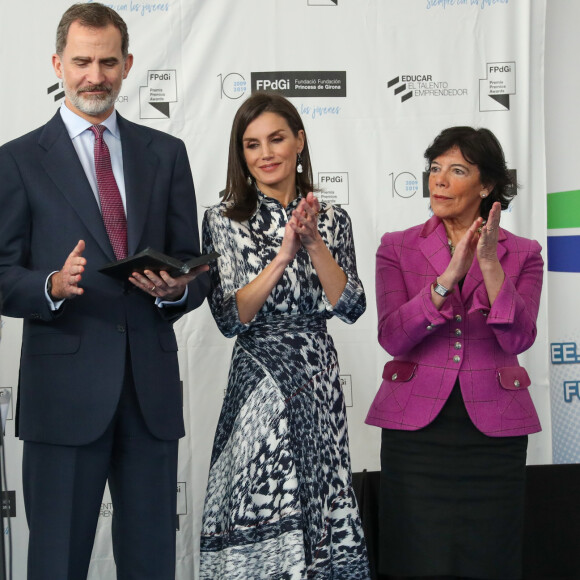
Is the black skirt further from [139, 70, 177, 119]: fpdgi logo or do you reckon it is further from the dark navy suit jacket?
[139, 70, 177, 119]: fpdgi logo

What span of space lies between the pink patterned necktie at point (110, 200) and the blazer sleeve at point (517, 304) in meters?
1.16

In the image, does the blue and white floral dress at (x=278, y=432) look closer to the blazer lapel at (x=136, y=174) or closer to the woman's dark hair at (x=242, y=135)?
the woman's dark hair at (x=242, y=135)

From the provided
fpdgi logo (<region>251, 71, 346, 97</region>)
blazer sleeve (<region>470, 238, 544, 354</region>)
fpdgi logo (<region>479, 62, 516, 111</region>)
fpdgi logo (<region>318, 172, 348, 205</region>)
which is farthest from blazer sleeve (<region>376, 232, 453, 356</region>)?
fpdgi logo (<region>479, 62, 516, 111</region>)

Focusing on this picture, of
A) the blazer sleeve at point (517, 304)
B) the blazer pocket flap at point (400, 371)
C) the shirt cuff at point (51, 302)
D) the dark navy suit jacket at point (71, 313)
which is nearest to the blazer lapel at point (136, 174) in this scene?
the dark navy suit jacket at point (71, 313)

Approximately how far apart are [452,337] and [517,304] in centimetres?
24

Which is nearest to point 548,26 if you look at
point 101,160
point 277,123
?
point 277,123

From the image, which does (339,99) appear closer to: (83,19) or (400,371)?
(400,371)

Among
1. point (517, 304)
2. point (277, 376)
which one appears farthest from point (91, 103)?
point (517, 304)

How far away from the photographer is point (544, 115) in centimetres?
466

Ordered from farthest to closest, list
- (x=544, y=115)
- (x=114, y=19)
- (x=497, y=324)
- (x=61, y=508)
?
(x=544, y=115) < (x=497, y=324) < (x=114, y=19) < (x=61, y=508)

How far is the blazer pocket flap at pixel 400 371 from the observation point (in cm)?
301

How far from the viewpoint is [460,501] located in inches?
116

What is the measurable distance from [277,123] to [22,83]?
74.2 inches

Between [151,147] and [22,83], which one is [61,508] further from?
[22,83]
